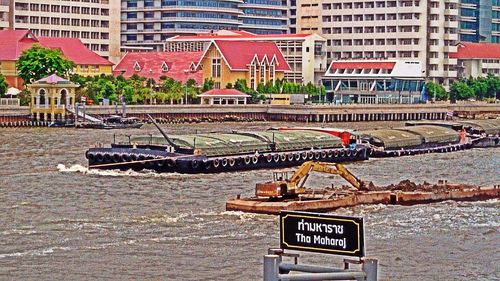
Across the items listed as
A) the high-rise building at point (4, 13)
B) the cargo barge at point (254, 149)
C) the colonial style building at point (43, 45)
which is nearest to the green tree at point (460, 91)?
the colonial style building at point (43, 45)

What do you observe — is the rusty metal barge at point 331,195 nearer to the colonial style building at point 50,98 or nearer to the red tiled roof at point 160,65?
the colonial style building at point 50,98

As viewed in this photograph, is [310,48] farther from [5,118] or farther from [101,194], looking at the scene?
[101,194]

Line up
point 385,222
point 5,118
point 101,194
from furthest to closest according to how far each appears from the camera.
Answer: point 5,118 < point 101,194 < point 385,222

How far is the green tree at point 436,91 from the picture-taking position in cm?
14800

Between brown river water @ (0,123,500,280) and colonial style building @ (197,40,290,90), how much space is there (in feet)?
249

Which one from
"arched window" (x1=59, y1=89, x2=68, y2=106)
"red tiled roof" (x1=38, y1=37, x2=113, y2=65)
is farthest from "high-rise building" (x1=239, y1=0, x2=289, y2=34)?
"arched window" (x1=59, y1=89, x2=68, y2=106)

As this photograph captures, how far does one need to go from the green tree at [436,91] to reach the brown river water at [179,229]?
87.4 m

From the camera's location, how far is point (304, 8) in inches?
6417

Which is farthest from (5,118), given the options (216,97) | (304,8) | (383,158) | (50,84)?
(304,8)

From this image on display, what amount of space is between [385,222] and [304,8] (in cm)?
12491

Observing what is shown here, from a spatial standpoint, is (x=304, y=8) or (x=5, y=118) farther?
(x=304, y=8)

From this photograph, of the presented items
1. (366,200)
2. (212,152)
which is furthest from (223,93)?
(366,200)

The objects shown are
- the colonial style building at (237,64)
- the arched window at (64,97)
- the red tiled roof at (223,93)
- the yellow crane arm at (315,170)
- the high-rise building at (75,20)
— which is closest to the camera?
the yellow crane arm at (315,170)

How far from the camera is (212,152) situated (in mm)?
60531
